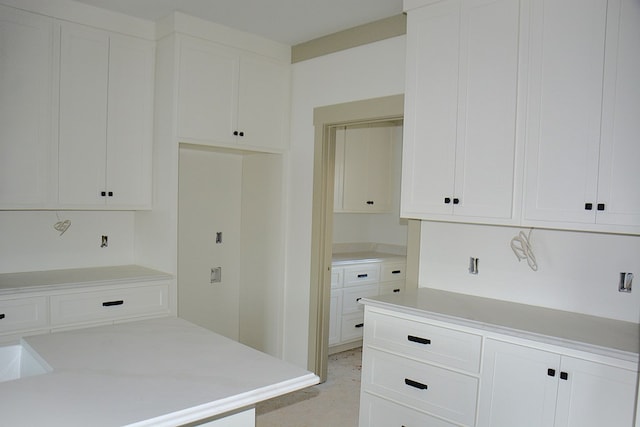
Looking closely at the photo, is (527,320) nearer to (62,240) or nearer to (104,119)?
(104,119)

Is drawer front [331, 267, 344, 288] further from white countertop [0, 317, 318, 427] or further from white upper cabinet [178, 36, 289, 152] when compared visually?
white countertop [0, 317, 318, 427]

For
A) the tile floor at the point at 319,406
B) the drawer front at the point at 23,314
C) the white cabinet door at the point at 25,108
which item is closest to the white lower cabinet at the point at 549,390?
the tile floor at the point at 319,406

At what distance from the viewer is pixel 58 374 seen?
4.80 ft

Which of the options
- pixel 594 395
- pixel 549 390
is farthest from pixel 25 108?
pixel 594 395

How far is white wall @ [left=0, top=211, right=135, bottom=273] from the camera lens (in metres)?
3.19

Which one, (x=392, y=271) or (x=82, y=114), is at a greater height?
(x=82, y=114)

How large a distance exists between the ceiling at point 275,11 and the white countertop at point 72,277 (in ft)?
5.76

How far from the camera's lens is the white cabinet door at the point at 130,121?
333 cm

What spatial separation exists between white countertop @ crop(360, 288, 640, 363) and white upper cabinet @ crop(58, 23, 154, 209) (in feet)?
6.28

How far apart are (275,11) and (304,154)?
110 cm

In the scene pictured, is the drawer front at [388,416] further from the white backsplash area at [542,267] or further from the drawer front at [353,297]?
the drawer front at [353,297]

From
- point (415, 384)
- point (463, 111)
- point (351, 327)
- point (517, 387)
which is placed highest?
point (463, 111)

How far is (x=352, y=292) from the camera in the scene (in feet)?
14.9

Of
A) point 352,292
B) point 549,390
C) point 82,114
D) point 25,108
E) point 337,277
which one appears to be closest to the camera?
point 549,390
